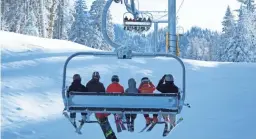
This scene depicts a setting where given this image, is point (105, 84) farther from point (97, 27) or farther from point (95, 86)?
point (97, 27)

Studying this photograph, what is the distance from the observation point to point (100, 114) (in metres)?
8.17

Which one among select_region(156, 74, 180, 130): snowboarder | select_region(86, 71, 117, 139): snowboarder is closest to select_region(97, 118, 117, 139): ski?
select_region(86, 71, 117, 139): snowboarder

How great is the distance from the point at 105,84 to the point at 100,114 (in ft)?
23.8

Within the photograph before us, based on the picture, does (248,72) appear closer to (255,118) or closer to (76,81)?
(255,118)

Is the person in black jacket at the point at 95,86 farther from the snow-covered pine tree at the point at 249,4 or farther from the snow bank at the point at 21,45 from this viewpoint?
the snow-covered pine tree at the point at 249,4

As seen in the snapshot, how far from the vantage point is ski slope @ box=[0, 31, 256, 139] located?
11.6 m

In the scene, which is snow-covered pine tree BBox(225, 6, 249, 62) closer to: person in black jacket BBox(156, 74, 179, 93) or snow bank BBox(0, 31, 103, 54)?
snow bank BBox(0, 31, 103, 54)

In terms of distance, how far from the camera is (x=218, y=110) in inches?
556

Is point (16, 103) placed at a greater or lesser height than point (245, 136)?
greater

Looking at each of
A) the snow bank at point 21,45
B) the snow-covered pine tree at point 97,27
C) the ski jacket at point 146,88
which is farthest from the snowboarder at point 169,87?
the snow-covered pine tree at point 97,27

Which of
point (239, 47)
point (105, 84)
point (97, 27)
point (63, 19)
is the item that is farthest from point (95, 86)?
point (97, 27)

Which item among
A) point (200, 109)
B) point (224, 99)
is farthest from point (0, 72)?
point (224, 99)

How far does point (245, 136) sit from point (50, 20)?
34.8 m

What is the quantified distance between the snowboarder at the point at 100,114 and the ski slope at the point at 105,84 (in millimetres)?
2858
